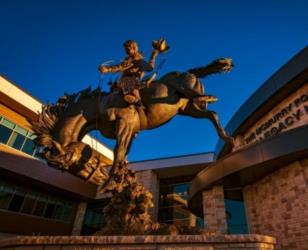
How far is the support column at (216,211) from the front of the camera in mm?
12797

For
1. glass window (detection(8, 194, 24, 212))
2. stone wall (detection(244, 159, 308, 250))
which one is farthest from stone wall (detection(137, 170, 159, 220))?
stone wall (detection(244, 159, 308, 250))

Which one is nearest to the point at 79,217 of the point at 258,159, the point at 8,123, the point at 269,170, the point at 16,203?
the point at 16,203

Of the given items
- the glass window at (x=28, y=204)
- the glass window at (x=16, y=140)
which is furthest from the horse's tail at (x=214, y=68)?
the glass window at (x=28, y=204)

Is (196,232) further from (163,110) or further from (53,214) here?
(53,214)

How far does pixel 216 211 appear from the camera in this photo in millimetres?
13047

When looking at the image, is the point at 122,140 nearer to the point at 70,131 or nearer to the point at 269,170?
the point at 70,131

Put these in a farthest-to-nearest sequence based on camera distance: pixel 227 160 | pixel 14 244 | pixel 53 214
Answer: pixel 53 214
pixel 227 160
pixel 14 244

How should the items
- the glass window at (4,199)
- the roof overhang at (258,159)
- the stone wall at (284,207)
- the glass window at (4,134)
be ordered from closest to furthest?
the roof overhang at (258,159), the stone wall at (284,207), the glass window at (4,134), the glass window at (4,199)

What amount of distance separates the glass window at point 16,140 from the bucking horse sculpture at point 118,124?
19.0m

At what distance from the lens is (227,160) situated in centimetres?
1002

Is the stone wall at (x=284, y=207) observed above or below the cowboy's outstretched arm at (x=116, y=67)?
below

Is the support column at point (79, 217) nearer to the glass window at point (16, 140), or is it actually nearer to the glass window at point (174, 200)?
the glass window at point (174, 200)

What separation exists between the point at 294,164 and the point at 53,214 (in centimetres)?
2351

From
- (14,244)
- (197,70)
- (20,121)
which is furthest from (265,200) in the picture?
(20,121)
